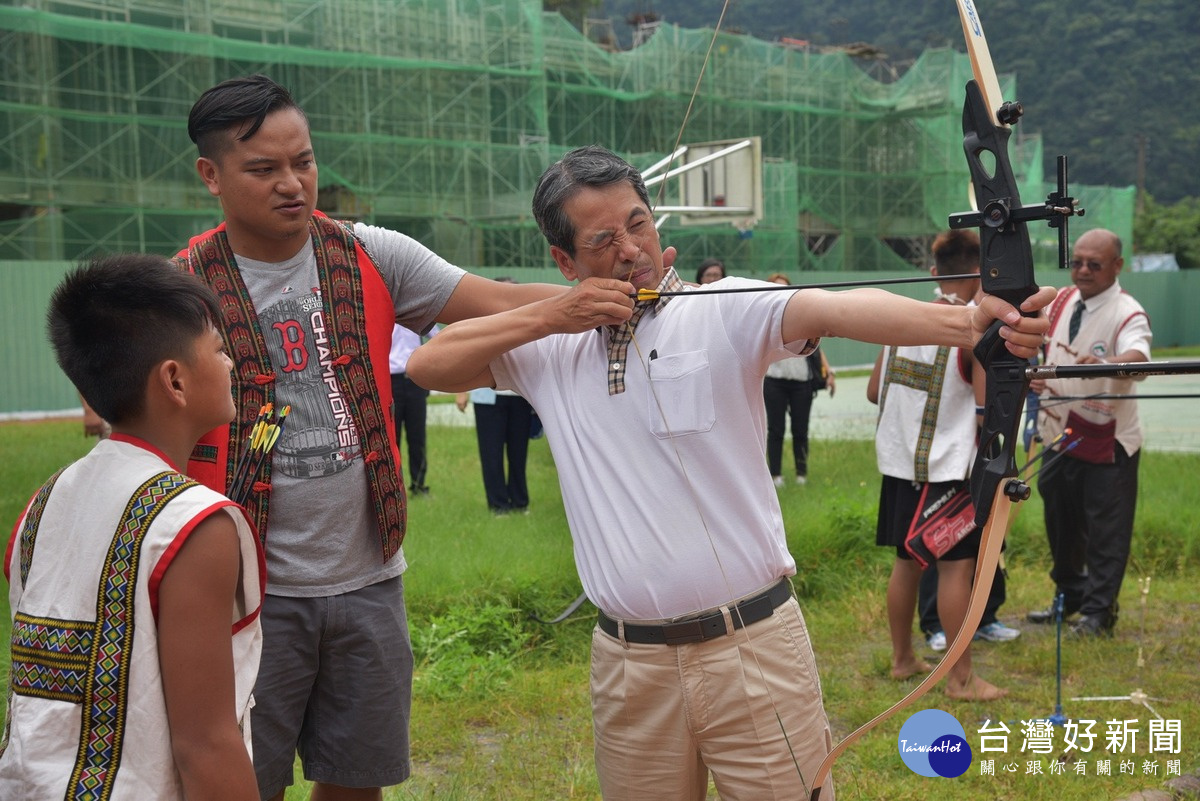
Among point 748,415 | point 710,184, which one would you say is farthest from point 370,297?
point 710,184

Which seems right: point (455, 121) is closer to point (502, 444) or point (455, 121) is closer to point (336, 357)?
point (502, 444)

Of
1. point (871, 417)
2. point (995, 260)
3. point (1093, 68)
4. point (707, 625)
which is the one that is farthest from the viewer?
point (1093, 68)

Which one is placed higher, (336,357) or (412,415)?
(336,357)

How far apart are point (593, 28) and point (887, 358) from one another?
37.4 m

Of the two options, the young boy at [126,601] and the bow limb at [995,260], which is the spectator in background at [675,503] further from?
the young boy at [126,601]

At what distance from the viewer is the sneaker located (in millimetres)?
5312

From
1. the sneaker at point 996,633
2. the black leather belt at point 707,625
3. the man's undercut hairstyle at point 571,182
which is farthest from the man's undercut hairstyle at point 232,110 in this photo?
the sneaker at point 996,633

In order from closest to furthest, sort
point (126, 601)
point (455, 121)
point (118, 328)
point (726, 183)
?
1. point (126, 601)
2. point (118, 328)
3. point (726, 183)
4. point (455, 121)

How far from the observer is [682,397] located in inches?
81.6

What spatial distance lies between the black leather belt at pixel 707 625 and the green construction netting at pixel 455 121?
17357mm

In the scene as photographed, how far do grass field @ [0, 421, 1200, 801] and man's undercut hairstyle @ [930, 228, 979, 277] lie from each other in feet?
5.47

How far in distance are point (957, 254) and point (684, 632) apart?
117 inches

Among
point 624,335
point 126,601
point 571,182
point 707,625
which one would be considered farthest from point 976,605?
point 126,601

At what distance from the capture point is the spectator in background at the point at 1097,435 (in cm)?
525
